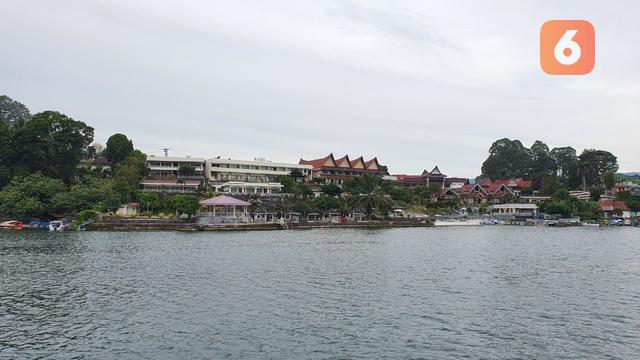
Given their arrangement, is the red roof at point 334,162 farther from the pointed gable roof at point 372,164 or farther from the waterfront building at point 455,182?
the waterfront building at point 455,182

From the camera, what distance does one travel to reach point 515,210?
108875 millimetres

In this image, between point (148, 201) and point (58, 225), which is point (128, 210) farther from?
point (58, 225)

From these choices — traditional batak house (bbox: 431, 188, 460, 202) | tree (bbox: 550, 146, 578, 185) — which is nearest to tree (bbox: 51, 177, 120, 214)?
traditional batak house (bbox: 431, 188, 460, 202)

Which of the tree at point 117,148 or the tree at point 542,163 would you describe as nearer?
the tree at point 117,148

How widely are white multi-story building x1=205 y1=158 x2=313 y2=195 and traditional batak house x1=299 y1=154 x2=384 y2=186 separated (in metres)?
2.50

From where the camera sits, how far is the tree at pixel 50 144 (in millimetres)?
70375

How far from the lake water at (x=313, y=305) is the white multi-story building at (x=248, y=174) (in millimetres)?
50577

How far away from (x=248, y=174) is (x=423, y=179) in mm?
51614

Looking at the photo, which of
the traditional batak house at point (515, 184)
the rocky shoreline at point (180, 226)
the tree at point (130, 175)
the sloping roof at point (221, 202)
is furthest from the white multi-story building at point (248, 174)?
the traditional batak house at point (515, 184)

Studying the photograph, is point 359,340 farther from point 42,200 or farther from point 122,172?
point 122,172

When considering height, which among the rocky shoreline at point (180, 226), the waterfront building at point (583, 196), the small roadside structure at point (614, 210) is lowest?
the rocky shoreline at point (180, 226)

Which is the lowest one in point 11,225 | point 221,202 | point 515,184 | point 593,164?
point 11,225

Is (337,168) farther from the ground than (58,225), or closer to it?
farther from the ground

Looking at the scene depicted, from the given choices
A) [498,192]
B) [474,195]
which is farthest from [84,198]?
[498,192]
